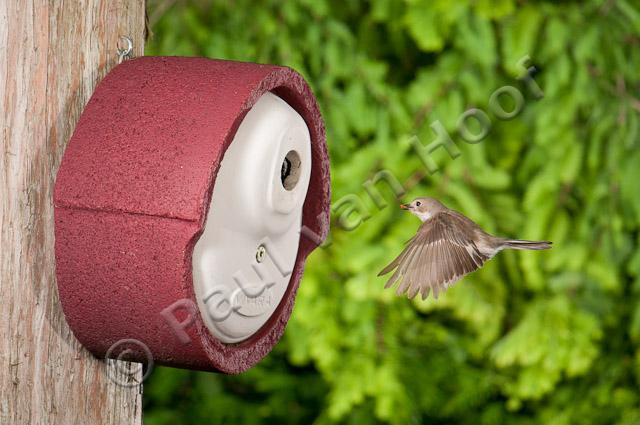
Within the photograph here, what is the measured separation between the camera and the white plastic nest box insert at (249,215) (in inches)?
53.0

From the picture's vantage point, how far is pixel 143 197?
1233 millimetres

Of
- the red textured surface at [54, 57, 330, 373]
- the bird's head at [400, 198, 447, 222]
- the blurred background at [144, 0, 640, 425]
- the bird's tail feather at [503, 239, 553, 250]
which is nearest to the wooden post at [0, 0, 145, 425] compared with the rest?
the red textured surface at [54, 57, 330, 373]

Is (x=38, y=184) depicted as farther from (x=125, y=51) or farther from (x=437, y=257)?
(x=437, y=257)

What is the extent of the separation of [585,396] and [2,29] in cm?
280

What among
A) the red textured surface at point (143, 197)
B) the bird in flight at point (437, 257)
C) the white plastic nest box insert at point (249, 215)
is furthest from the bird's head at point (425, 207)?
the red textured surface at point (143, 197)

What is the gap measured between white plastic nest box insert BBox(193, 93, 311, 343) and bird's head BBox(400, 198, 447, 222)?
0.33 m

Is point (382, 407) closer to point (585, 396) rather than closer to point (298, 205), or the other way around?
point (585, 396)

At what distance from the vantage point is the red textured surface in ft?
4.03

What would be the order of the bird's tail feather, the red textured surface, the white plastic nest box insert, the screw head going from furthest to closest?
the bird's tail feather
the screw head
the white plastic nest box insert
the red textured surface

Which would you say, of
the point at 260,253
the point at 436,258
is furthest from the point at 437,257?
the point at 260,253

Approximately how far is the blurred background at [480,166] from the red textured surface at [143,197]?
1.41 m

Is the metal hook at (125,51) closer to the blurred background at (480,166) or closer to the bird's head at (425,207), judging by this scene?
the bird's head at (425,207)

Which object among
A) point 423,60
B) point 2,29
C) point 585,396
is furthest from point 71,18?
point 585,396

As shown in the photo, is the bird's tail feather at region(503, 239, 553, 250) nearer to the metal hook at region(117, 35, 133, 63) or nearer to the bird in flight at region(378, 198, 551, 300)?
the bird in flight at region(378, 198, 551, 300)
